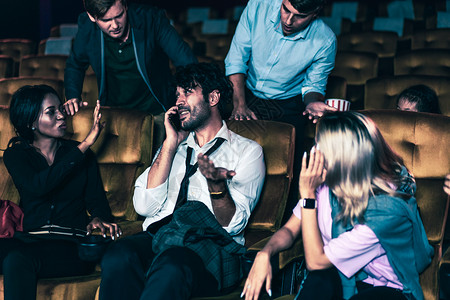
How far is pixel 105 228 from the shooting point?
6.71 feet

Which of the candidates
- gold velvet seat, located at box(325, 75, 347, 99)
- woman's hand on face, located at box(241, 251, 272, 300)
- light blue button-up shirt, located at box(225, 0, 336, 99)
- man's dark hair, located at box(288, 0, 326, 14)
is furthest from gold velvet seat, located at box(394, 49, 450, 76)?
woman's hand on face, located at box(241, 251, 272, 300)

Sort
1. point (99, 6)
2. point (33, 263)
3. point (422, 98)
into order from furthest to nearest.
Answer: point (422, 98), point (99, 6), point (33, 263)

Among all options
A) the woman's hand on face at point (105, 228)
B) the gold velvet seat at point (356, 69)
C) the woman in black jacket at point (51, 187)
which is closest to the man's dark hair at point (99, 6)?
the woman in black jacket at point (51, 187)

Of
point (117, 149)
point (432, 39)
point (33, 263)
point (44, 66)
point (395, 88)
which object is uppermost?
point (432, 39)

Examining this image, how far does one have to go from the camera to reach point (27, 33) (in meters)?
7.07

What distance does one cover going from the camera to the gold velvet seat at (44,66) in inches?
173

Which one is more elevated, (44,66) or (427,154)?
(44,66)

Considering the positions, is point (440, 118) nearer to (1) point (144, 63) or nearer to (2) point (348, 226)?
(2) point (348, 226)

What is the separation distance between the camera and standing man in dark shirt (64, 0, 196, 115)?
8.16 feet

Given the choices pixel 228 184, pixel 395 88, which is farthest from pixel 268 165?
pixel 395 88

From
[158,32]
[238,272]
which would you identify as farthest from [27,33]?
[238,272]

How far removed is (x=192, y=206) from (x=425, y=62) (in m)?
2.65

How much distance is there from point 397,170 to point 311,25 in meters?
1.11

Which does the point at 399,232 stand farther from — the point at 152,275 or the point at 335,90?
the point at 335,90
